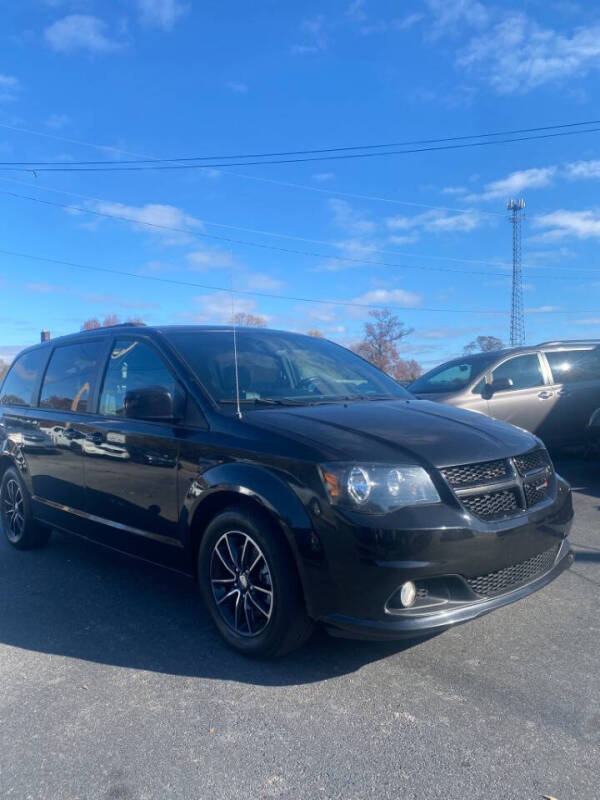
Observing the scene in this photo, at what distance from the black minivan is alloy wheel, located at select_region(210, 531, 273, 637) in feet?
0.03

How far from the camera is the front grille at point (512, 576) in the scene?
3150 millimetres

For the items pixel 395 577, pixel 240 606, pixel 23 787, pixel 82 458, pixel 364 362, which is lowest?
pixel 23 787

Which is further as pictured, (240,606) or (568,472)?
(568,472)

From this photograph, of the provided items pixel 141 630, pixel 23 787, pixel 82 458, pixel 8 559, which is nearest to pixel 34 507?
pixel 8 559

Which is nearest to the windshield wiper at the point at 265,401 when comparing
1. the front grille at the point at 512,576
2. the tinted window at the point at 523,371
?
the front grille at the point at 512,576

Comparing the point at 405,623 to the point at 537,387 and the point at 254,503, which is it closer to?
the point at 254,503

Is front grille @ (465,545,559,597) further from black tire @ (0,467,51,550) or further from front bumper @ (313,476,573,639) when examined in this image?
black tire @ (0,467,51,550)

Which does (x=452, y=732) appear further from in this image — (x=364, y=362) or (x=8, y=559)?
(x=8, y=559)

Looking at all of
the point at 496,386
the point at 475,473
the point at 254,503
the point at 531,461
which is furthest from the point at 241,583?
the point at 496,386

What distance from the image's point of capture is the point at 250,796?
2.37 m

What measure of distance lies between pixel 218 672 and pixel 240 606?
13.6 inches

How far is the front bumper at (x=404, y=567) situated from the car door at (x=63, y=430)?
2.45 meters

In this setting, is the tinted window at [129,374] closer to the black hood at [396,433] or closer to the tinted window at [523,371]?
the black hood at [396,433]

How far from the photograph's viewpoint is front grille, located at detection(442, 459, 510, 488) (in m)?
3.14
